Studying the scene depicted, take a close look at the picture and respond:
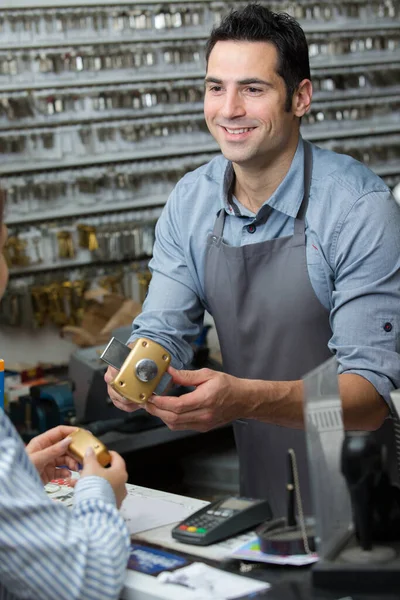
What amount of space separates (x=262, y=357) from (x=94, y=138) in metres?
2.66

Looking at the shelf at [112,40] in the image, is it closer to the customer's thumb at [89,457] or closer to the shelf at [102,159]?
the shelf at [102,159]

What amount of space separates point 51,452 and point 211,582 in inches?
21.3

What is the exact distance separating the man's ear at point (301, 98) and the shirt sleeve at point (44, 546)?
1407 mm

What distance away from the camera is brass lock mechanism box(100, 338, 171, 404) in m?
2.23

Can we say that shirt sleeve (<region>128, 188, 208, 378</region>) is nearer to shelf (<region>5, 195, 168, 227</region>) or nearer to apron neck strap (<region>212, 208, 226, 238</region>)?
apron neck strap (<region>212, 208, 226, 238</region>)

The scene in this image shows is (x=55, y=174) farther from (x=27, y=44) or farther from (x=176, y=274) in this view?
(x=176, y=274)

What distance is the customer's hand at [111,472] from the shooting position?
75.5 inches

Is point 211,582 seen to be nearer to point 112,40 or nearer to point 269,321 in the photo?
point 269,321

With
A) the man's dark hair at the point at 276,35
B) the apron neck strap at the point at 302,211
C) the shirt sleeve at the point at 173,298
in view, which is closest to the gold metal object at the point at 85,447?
the shirt sleeve at the point at 173,298

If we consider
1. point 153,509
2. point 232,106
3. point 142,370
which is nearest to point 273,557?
point 153,509

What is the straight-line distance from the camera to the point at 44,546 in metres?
1.61

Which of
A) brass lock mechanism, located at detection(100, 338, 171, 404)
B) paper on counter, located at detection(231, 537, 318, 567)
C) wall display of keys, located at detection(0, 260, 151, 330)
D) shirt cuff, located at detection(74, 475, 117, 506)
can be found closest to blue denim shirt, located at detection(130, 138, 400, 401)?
brass lock mechanism, located at detection(100, 338, 171, 404)

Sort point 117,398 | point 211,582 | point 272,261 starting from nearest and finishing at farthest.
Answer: point 211,582, point 117,398, point 272,261

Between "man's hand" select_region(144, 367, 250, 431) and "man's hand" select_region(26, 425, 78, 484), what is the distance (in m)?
0.24
